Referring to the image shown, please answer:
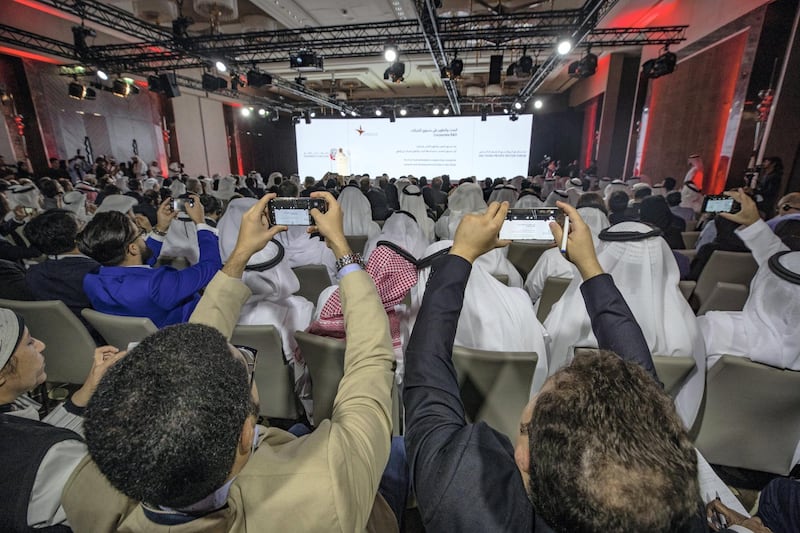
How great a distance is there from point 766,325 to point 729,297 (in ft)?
3.07

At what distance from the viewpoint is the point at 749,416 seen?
1.51 meters

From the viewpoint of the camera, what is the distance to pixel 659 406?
526 mm

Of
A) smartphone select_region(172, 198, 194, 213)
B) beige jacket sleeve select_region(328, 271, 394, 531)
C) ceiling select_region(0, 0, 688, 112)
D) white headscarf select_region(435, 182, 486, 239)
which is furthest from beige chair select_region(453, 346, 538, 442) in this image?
ceiling select_region(0, 0, 688, 112)

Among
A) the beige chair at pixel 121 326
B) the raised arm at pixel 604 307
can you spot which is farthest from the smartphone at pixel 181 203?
the raised arm at pixel 604 307

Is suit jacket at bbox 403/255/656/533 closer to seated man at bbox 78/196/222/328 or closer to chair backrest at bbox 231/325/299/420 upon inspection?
chair backrest at bbox 231/325/299/420

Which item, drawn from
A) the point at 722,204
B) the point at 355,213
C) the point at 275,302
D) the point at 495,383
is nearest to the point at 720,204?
the point at 722,204

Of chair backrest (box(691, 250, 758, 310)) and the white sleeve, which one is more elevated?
the white sleeve

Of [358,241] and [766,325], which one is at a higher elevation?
[766,325]

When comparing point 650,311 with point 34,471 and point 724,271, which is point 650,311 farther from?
point 34,471

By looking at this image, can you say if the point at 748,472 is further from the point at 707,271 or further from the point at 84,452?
the point at 84,452

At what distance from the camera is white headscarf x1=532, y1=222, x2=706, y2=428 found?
1.59 metres

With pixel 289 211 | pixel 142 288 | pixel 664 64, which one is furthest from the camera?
pixel 664 64

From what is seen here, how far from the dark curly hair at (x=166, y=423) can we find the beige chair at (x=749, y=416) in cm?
178

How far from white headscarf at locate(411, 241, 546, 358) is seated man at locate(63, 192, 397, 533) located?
1.00 meters
